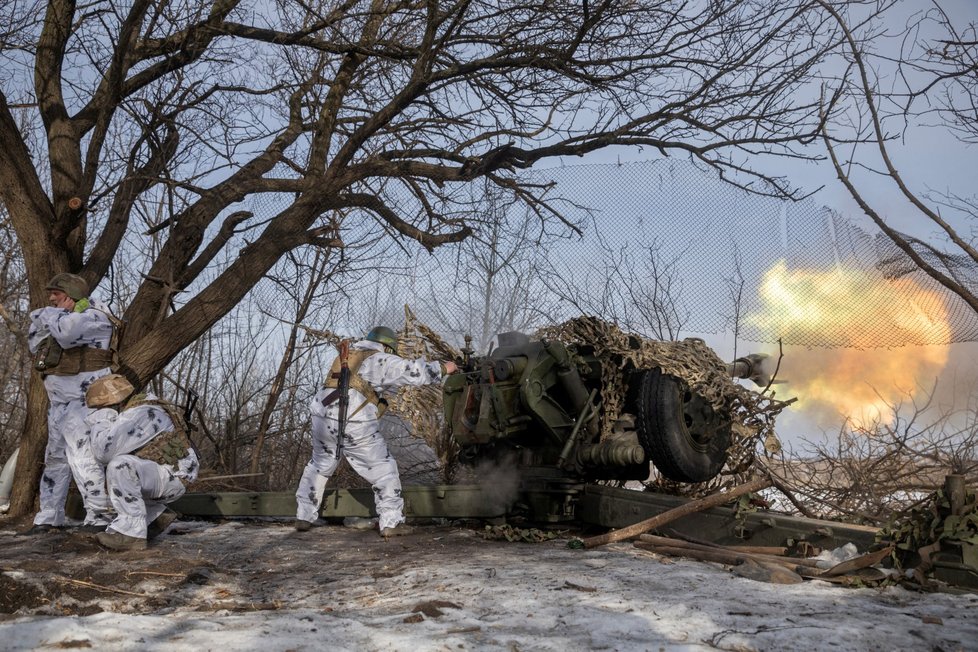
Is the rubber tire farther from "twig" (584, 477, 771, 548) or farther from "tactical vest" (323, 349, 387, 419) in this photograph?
"tactical vest" (323, 349, 387, 419)

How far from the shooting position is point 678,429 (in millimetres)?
7027

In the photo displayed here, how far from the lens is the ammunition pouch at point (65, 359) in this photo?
24.8ft

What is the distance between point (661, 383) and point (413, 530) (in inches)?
102

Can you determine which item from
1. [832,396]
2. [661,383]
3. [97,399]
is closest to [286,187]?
[97,399]

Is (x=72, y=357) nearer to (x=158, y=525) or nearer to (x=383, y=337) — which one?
(x=158, y=525)

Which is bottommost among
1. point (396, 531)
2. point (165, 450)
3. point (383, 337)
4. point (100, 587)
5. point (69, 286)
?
point (100, 587)

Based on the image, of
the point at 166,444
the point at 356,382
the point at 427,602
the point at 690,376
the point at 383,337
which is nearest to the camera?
the point at 427,602

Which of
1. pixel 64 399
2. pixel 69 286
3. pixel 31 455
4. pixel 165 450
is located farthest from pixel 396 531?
pixel 31 455

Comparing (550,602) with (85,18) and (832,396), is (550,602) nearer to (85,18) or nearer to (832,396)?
(832,396)

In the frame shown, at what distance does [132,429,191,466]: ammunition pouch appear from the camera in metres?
6.56

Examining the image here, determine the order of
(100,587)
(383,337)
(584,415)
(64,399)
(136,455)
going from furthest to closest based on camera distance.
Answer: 1. (383,337)
2. (64,399)
3. (584,415)
4. (136,455)
5. (100,587)

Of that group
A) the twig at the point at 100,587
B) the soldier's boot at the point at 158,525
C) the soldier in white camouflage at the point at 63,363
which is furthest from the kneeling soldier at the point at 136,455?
the twig at the point at 100,587

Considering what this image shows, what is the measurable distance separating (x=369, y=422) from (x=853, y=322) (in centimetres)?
449

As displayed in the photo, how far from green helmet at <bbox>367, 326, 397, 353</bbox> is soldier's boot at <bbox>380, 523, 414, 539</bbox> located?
1.57 m
